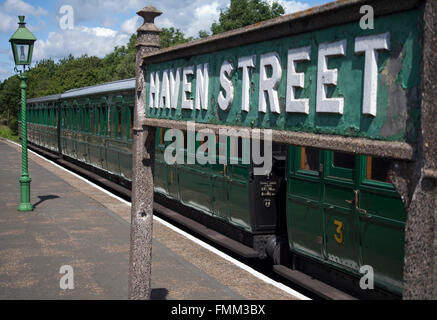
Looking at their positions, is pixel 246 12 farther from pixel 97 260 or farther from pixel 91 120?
pixel 97 260

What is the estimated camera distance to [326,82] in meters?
2.44

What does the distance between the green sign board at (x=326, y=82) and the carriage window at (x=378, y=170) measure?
2639 mm

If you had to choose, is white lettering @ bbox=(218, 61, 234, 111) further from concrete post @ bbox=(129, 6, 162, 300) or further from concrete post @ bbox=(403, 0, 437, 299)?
concrete post @ bbox=(403, 0, 437, 299)

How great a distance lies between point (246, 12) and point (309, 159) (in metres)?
50.9

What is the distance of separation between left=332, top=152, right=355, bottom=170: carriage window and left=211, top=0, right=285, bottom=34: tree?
50.5 metres

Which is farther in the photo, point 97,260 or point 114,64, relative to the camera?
point 114,64

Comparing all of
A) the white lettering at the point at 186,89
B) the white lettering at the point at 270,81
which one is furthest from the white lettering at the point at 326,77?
the white lettering at the point at 186,89

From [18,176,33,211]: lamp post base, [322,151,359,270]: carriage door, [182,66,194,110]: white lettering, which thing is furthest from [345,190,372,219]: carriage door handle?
[18,176,33,211]: lamp post base

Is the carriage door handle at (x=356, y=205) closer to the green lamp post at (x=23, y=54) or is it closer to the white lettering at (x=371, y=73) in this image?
the white lettering at (x=371, y=73)

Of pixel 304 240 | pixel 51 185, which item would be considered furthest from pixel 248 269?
pixel 51 185

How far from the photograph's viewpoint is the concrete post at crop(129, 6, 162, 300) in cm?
453

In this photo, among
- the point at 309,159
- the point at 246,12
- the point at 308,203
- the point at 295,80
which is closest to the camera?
the point at 295,80

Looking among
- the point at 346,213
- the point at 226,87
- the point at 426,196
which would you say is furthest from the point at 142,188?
the point at 426,196

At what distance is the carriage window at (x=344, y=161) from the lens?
610 centimetres
